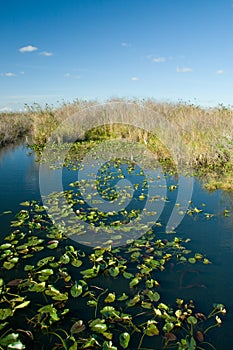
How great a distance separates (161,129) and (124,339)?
7.93 m

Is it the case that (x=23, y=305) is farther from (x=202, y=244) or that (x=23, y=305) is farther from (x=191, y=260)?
(x=202, y=244)

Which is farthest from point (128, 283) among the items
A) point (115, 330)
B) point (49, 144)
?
point (49, 144)

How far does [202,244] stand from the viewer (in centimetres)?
390

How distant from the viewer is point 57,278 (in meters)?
3.09

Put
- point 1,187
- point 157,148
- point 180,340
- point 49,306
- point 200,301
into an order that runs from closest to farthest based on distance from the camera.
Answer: point 180,340 → point 49,306 → point 200,301 → point 1,187 → point 157,148

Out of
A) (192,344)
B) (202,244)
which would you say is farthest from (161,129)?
(192,344)

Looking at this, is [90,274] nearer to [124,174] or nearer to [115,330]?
[115,330]

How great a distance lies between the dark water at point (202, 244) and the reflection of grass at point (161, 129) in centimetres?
110

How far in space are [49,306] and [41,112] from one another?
37.1ft

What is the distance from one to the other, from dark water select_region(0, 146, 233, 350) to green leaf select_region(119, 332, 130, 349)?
0.17 m

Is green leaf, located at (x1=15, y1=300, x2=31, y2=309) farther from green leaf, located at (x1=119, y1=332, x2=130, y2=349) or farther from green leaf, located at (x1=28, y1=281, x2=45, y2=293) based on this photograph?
green leaf, located at (x1=119, y1=332, x2=130, y2=349)

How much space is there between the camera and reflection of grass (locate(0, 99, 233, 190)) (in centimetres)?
772

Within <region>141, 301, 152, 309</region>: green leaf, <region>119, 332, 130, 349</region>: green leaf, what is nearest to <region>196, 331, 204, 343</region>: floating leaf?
<region>141, 301, 152, 309</region>: green leaf

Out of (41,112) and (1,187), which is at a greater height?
(41,112)
